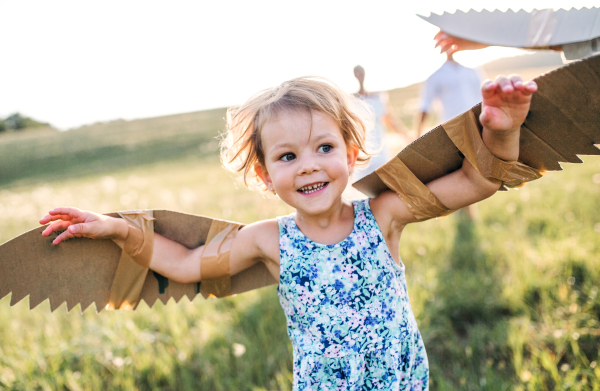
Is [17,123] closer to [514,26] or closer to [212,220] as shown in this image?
→ [212,220]

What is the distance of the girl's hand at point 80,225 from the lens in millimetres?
1587

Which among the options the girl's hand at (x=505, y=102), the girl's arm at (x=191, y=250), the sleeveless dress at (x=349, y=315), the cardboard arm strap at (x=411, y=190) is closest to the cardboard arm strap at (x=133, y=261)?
the girl's arm at (x=191, y=250)

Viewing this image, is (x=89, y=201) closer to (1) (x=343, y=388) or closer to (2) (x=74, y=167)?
(1) (x=343, y=388)

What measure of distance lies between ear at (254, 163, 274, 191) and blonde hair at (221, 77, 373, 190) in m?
0.03

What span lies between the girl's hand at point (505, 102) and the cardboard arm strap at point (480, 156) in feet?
0.31

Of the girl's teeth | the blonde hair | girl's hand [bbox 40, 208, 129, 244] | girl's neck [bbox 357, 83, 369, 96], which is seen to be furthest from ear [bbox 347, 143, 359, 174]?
girl's neck [bbox 357, 83, 369, 96]

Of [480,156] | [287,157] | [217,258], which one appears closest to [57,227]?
[217,258]

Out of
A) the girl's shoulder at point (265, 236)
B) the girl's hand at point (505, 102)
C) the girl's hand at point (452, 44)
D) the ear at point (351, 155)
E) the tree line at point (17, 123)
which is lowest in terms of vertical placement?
the tree line at point (17, 123)

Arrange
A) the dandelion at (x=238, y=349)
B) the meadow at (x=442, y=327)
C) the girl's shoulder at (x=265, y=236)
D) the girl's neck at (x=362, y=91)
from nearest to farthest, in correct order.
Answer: the girl's shoulder at (x=265, y=236)
the meadow at (x=442, y=327)
the dandelion at (x=238, y=349)
the girl's neck at (x=362, y=91)

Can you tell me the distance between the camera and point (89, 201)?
32.1 ft

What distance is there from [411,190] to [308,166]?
40cm

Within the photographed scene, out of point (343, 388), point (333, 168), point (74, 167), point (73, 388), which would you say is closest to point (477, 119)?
A: point (333, 168)

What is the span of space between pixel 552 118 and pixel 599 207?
3.64m

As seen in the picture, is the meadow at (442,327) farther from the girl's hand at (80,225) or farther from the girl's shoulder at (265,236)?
the girl's hand at (80,225)
